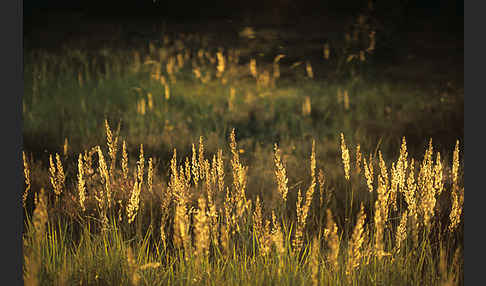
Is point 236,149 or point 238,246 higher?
point 236,149

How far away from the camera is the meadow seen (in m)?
2.29

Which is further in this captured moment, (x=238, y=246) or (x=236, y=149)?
(x=236, y=149)

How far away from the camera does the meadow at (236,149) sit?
2.29 metres

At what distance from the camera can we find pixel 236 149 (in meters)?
3.05

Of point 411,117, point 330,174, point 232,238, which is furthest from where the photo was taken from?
point 411,117

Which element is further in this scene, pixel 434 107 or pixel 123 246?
pixel 434 107

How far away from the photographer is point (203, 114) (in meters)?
3.52

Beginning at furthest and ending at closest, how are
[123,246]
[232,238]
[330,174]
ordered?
[330,174] → [232,238] → [123,246]

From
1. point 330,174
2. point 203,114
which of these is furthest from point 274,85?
point 330,174

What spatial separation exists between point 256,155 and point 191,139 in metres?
0.45

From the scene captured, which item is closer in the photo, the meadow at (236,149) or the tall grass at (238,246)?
the tall grass at (238,246)

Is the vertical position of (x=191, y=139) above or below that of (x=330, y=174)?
above

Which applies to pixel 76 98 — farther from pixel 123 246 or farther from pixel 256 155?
pixel 123 246

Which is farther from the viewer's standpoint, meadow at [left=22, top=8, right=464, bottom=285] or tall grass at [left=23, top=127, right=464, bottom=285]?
meadow at [left=22, top=8, right=464, bottom=285]
